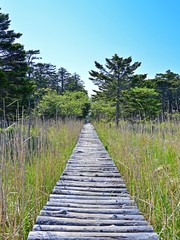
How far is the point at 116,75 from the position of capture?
12.6 meters

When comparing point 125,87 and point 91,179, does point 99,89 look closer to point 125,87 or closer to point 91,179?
point 125,87

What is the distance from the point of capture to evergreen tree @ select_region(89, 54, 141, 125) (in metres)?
12.1

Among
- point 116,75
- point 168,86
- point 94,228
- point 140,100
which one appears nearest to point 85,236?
point 94,228

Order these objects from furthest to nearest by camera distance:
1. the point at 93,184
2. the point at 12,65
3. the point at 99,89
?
the point at 99,89 < the point at 12,65 < the point at 93,184

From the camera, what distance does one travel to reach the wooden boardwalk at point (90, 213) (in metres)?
1.36

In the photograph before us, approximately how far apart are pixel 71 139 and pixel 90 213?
410 centimetres

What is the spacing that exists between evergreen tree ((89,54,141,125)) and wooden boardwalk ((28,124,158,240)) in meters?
9.86

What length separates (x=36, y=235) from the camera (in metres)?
1.33

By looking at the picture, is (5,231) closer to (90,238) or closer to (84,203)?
(90,238)

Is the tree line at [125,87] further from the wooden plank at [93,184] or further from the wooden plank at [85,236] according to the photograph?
the wooden plank at [85,236]

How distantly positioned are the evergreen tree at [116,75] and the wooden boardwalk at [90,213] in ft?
32.3

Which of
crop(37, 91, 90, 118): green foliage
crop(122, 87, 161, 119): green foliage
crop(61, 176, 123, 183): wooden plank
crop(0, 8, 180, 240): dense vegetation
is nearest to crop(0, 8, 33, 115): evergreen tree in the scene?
crop(0, 8, 180, 240): dense vegetation

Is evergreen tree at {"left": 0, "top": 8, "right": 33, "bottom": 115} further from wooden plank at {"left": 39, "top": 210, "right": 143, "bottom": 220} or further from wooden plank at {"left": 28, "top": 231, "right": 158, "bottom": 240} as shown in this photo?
wooden plank at {"left": 28, "top": 231, "right": 158, "bottom": 240}

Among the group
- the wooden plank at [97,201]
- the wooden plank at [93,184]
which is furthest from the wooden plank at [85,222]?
the wooden plank at [93,184]
